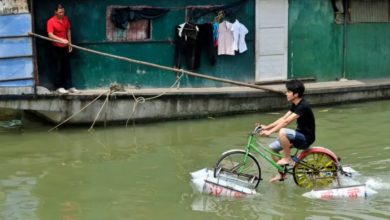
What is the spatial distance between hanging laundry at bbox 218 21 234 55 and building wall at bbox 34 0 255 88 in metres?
0.21

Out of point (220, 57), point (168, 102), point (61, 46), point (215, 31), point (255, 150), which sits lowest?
point (255, 150)

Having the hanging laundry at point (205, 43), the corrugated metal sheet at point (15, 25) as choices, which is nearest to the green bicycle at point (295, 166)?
the corrugated metal sheet at point (15, 25)

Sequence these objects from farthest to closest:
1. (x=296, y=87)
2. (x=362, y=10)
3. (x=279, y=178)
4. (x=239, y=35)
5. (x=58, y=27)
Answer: (x=362, y=10), (x=239, y=35), (x=58, y=27), (x=279, y=178), (x=296, y=87)

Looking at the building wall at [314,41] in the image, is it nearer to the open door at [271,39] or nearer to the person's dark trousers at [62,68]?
the open door at [271,39]

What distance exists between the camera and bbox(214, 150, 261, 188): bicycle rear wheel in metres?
7.54

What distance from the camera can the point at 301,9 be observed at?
15.1 metres

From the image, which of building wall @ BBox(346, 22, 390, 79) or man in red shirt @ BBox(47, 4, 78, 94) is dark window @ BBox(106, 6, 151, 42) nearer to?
man in red shirt @ BBox(47, 4, 78, 94)

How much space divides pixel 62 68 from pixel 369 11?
860 centimetres

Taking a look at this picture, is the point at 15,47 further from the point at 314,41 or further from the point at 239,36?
the point at 314,41

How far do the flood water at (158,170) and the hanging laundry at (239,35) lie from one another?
1.74 meters

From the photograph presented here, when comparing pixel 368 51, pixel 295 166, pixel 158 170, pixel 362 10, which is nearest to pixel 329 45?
pixel 368 51

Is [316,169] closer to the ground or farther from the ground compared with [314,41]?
closer to the ground

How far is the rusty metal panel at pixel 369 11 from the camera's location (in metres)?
16.0

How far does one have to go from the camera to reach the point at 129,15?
13.0 meters
